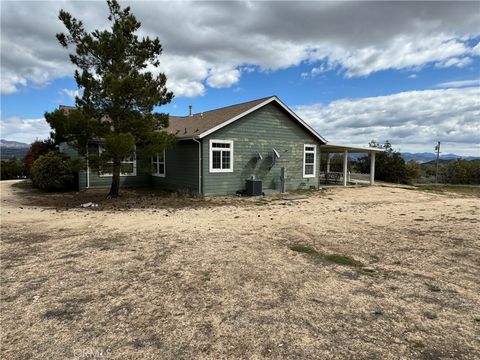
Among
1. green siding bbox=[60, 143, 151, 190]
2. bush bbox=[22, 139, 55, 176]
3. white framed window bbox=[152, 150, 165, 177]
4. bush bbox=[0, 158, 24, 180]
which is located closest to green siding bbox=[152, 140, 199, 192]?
white framed window bbox=[152, 150, 165, 177]

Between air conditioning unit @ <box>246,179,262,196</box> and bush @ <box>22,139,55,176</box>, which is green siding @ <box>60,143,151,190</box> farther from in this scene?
air conditioning unit @ <box>246,179,262,196</box>

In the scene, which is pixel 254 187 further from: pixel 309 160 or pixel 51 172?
pixel 51 172

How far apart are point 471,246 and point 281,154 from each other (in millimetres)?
10350

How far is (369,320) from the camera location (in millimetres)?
3369

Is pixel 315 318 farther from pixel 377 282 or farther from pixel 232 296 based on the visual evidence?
pixel 377 282

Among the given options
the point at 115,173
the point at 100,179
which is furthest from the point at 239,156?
the point at 100,179

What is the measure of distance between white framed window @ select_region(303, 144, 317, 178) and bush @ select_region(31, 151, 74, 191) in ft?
37.0

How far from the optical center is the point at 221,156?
14.0 meters

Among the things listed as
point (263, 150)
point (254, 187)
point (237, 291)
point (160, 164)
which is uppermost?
point (263, 150)

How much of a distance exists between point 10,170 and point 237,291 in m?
28.0

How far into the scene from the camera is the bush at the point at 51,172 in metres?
14.9

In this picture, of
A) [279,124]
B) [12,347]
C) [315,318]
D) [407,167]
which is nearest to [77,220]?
[12,347]

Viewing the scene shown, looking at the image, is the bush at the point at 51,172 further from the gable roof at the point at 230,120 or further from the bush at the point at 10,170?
the bush at the point at 10,170

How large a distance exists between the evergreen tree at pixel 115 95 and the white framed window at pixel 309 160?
758 centimetres
